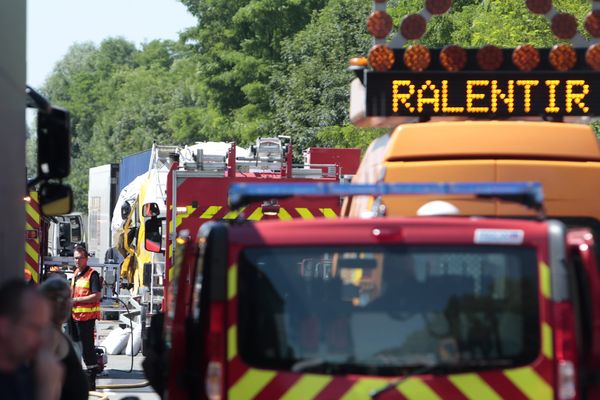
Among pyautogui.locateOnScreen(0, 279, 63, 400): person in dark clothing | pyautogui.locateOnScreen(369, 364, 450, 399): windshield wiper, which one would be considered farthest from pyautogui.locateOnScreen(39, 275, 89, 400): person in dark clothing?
pyautogui.locateOnScreen(0, 279, 63, 400): person in dark clothing

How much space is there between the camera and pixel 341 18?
43.8 meters

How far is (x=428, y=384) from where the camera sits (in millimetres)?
7031

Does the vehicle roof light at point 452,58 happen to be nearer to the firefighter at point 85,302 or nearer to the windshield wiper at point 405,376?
the windshield wiper at point 405,376

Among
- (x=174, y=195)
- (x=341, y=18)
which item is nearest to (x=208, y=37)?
(x=341, y=18)

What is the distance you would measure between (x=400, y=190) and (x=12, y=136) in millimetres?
1924

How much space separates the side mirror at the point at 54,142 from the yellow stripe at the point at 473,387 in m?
2.56

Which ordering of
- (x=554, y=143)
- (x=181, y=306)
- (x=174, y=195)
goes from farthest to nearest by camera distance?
(x=174, y=195)
(x=554, y=143)
(x=181, y=306)

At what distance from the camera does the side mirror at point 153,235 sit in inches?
773

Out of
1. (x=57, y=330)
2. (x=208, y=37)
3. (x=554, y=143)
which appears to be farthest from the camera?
(x=208, y=37)

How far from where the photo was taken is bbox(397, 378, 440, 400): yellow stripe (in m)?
7.00

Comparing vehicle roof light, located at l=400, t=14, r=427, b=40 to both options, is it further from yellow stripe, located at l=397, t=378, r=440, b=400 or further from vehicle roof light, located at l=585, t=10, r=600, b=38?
yellow stripe, located at l=397, t=378, r=440, b=400

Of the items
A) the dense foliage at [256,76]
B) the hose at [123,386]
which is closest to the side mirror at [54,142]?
the hose at [123,386]

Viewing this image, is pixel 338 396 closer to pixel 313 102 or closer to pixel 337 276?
pixel 337 276

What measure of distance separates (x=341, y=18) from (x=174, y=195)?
82.9ft
